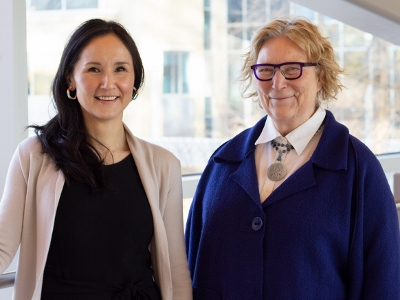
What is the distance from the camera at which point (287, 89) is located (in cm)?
200

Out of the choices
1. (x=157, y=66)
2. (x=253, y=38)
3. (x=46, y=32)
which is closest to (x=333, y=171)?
(x=253, y=38)

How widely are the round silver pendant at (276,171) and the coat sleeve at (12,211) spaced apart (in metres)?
0.76

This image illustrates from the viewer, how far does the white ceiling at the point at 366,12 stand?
10.5ft

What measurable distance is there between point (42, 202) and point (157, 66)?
2459 mm

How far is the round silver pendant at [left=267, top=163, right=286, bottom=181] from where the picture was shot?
202 centimetres

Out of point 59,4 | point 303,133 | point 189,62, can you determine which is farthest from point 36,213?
point 189,62

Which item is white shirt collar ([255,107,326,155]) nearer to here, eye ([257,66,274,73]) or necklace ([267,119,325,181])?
necklace ([267,119,325,181])

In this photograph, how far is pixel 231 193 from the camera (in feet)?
6.79

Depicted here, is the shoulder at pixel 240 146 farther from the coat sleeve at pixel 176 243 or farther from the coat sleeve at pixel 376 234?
the coat sleeve at pixel 376 234

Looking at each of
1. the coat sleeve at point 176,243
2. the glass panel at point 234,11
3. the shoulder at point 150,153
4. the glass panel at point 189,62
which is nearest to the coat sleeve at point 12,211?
the shoulder at point 150,153

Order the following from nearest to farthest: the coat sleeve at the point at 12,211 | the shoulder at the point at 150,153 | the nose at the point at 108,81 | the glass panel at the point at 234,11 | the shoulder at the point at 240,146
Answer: the coat sleeve at the point at 12,211 < the nose at the point at 108,81 < the shoulder at the point at 150,153 < the shoulder at the point at 240,146 < the glass panel at the point at 234,11

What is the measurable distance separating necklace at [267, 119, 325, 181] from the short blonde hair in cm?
13

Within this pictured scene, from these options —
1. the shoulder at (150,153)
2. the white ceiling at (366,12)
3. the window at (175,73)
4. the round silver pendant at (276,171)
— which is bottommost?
the round silver pendant at (276,171)

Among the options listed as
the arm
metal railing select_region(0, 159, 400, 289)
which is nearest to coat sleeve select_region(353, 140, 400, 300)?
the arm
